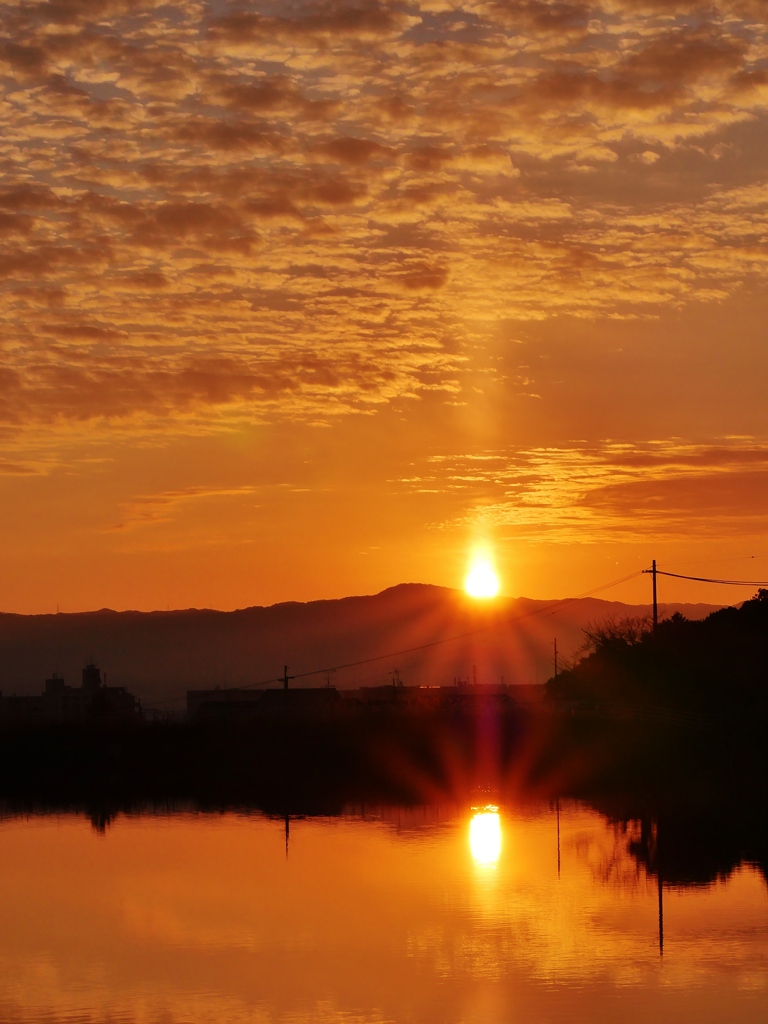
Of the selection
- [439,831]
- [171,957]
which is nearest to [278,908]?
[171,957]

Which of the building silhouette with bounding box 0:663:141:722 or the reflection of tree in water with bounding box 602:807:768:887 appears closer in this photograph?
the reflection of tree in water with bounding box 602:807:768:887

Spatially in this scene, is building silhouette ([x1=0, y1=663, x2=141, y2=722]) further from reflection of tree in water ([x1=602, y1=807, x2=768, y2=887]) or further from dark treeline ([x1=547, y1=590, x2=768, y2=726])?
reflection of tree in water ([x1=602, y1=807, x2=768, y2=887])

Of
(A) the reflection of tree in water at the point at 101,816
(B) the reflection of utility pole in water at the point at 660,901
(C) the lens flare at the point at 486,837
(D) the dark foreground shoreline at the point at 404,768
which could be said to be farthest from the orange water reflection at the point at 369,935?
(D) the dark foreground shoreline at the point at 404,768

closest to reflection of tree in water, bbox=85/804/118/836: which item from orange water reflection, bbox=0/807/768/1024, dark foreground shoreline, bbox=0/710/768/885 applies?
dark foreground shoreline, bbox=0/710/768/885

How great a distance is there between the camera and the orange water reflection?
1380 centimetres

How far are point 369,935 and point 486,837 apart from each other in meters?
9.68

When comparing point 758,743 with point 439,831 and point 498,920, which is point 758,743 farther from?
point 498,920

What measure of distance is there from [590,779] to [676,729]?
6.26 meters

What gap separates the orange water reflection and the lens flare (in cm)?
27

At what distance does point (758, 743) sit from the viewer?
42.6 m

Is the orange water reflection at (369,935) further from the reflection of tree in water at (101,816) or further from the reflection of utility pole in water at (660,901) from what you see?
the reflection of tree in water at (101,816)

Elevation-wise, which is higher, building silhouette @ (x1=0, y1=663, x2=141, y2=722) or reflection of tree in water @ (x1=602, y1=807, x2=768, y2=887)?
building silhouette @ (x1=0, y1=663, x2=141, y2=722)

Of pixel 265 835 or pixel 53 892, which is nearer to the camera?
pixel 53 892

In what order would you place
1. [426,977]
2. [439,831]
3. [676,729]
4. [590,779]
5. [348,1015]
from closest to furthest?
[348,1015] → [426,977] → [439,831] → [590,779] → [676,729]
